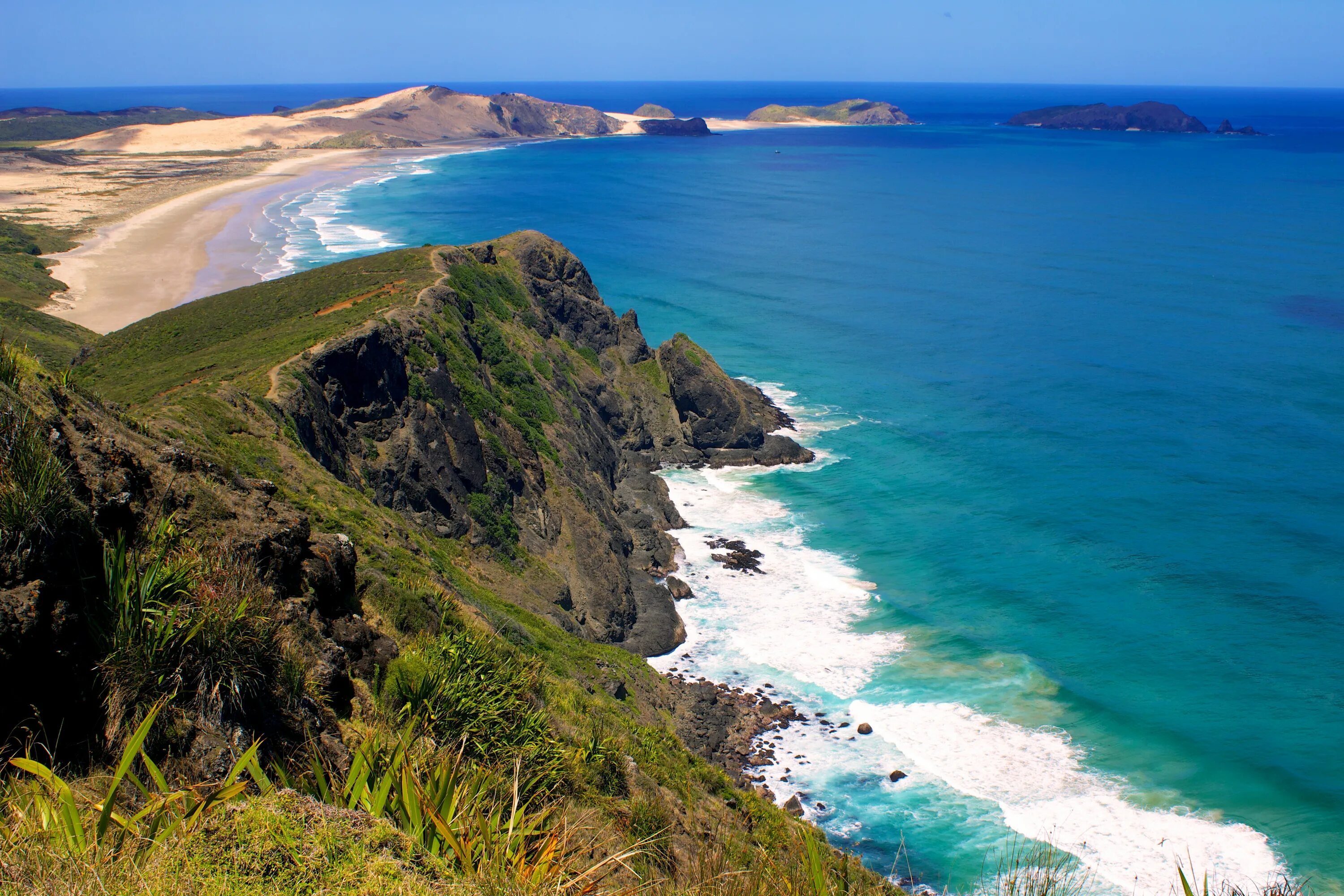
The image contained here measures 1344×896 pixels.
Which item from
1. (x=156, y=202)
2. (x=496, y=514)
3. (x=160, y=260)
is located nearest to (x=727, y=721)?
(x=496, y=514)

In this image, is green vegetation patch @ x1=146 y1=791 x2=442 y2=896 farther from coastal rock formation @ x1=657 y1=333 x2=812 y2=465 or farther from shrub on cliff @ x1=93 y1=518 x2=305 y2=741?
coastal rock formation @ x1=657 y1=333 x2=812 y2=465

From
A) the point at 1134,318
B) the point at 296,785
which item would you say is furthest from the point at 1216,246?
the point at 296,785

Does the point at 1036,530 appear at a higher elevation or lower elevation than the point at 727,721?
higher

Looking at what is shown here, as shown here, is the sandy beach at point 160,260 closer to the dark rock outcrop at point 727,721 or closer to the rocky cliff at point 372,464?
the rocky cliff at point 372,464

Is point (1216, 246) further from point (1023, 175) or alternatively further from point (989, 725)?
point (989, 725)

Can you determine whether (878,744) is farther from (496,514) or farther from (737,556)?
(496,514)
